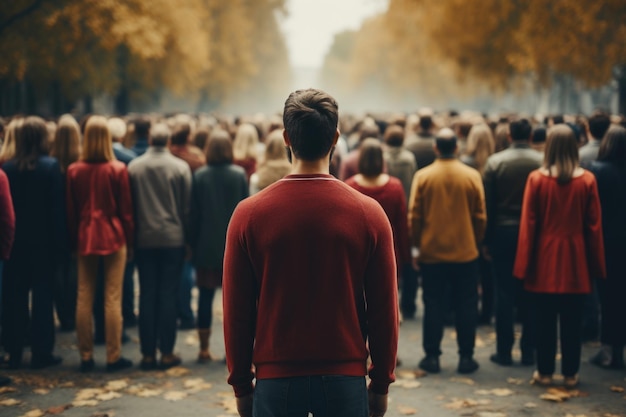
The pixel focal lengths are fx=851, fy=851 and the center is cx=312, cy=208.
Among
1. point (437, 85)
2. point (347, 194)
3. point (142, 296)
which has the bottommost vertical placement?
point (142, 296)

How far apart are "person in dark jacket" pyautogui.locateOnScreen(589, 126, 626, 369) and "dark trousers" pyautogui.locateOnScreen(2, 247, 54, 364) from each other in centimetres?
513

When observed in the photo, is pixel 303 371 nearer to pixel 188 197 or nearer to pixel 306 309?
pixel 306 309

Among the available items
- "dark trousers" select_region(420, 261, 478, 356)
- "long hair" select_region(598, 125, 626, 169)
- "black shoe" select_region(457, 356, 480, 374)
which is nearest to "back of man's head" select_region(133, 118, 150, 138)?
"dark trousers" select_region(420, 261, 478, 356)

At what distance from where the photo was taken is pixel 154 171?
25.5 ft

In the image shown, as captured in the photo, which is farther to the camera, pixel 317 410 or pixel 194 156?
pixel 194 156

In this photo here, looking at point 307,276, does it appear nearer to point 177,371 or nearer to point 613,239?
point 177,371

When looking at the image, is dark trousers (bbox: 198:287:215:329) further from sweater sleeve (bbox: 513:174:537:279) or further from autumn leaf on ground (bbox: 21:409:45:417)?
sweater sleeve (bbox: 513:174:537:279)

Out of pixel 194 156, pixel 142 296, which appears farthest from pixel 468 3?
pixel 142 296

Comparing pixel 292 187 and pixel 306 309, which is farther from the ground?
pixel 292 187

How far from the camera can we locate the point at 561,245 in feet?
23.0

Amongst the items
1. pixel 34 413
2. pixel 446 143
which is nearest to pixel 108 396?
pixel 34 413

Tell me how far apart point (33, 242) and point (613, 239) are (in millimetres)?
5327

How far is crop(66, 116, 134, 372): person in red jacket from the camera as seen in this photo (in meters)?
7.54

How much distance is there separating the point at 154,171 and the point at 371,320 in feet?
15.8
